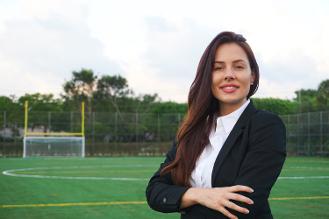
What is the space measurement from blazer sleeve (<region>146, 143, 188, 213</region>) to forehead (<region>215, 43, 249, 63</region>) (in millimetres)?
417

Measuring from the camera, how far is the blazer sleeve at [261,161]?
1690 millimetres

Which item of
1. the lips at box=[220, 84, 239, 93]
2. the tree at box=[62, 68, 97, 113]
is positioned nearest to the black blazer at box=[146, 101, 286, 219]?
the lips at box=[220, 84, 239, 93]

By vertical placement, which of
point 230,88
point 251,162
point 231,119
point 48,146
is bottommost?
point 48,146

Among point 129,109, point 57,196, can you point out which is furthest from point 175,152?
point 129,109

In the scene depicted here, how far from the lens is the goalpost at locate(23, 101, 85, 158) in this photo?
27938 mm

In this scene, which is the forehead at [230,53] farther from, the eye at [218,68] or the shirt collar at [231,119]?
the shirt collar at [231,119]

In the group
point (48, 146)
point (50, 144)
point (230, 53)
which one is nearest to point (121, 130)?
point (50, 144)

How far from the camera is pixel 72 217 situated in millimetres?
6117

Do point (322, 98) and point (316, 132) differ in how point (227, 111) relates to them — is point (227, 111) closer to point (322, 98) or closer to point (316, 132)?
point (316, 132)

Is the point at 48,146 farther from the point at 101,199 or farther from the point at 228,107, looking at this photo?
the point at 228,107

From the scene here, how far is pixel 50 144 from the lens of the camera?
2809cm

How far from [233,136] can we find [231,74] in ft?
0.72

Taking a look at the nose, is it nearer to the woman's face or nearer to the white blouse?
the woman's face

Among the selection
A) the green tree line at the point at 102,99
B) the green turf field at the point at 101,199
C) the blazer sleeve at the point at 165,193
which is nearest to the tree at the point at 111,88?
the green tree line at the point at 102,99
